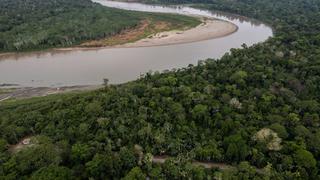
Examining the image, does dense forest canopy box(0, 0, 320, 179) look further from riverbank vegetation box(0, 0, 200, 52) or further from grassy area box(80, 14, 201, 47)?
grassy area box(80, 14, 201, 47)

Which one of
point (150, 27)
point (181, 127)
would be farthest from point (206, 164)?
point (150, 27)

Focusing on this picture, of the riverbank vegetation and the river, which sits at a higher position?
the riverbank vegetation

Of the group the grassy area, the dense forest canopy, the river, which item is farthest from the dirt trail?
the grassy area

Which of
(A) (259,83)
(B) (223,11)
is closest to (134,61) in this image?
(A) (259,83)

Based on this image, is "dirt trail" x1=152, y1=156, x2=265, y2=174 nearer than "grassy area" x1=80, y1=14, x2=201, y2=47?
Yes

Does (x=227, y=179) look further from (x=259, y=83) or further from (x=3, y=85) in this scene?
(x=3, y=85)

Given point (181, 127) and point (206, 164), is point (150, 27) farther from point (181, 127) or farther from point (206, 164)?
point (206, 164)
